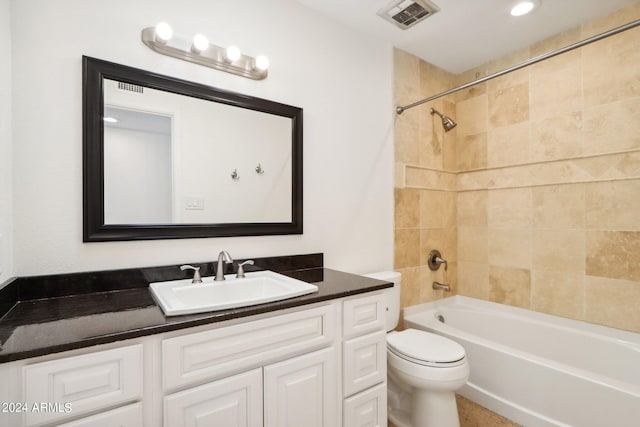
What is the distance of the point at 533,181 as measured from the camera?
2.21 metres

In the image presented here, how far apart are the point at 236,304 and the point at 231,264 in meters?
0.54

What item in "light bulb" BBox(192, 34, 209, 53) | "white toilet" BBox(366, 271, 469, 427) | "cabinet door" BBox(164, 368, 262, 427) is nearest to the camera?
"cabinet door" BBox(164, 368, 262, 427)

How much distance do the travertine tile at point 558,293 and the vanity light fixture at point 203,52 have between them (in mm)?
2316

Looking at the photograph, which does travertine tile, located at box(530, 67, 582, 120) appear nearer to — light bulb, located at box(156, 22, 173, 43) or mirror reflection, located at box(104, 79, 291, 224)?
mirror reflection, located at box(104, 79, 291, 224)

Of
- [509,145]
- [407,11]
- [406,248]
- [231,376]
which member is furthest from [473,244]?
[231,376]

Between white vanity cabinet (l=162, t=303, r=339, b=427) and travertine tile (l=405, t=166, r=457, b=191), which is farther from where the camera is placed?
travertine tile (l=405, t=166, r=457, b=191)

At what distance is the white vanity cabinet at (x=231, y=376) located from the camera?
2.55ft

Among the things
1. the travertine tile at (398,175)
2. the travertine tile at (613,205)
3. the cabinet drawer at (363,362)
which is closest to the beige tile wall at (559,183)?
the travertine tile at (613,205)

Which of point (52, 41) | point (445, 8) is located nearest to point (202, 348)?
point (52, 41)

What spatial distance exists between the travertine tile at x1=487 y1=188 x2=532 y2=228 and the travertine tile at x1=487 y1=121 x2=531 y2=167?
9.1 inches

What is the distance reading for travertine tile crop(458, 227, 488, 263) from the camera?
2.53 m

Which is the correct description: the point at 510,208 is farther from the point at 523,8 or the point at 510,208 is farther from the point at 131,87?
the point at 131,87

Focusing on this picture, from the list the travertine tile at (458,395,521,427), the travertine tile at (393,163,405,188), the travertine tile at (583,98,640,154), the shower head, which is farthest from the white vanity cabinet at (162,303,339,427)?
the travertine tile at (583,98,640,154)

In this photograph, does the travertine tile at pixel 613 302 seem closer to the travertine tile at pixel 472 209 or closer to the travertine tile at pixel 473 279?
the travertine tile at pixel 473 279
